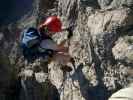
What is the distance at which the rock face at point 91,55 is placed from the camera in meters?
6.90

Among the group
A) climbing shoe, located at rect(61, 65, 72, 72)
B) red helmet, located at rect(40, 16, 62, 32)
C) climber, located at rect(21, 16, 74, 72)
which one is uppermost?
red helmet, located at rect(40, 16, 62, 32)

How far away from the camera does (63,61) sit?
8.31 metres

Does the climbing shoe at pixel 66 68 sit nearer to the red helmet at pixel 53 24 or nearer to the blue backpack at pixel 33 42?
the blue backpack at pixel 33 42

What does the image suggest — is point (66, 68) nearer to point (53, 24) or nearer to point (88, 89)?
point (88, 89)

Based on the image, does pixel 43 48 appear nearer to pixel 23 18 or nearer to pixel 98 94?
pixel 98 94

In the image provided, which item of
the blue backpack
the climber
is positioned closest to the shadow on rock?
the climber

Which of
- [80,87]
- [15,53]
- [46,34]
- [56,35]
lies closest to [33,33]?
[46,34]

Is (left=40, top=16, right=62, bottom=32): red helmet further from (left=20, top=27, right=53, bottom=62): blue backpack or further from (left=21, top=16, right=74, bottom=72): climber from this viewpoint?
(left=20, top=27, right=53, bottom=62): blue backpack

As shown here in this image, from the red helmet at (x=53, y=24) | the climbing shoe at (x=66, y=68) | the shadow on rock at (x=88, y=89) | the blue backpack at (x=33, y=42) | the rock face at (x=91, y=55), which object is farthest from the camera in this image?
the climbing shoe at (x=66, y=68)

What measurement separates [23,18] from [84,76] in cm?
510

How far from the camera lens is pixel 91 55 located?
306 inches

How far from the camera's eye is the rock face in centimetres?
690

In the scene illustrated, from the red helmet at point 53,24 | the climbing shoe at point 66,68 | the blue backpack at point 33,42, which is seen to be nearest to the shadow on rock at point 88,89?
the climbing shoe at point 66,68

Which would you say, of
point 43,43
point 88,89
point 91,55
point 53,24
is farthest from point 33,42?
point 88,89
